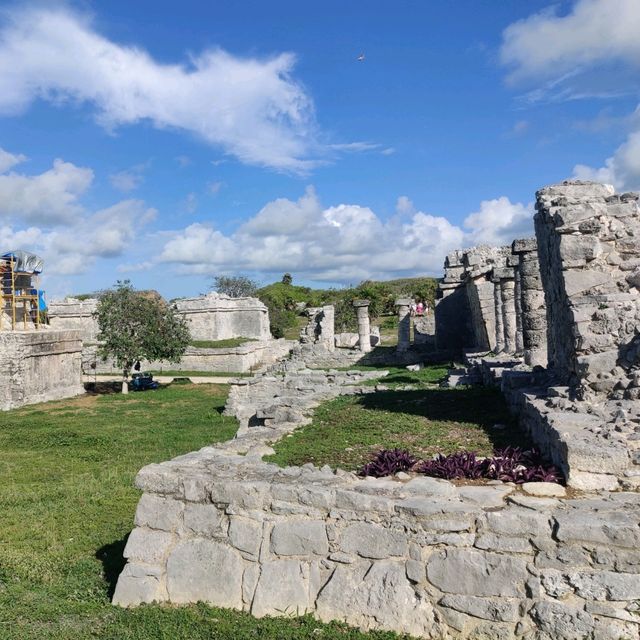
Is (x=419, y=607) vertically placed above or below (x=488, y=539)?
below

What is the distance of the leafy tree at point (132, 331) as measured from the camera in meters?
25.8

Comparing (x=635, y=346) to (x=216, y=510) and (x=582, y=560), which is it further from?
(x=216, y=510)

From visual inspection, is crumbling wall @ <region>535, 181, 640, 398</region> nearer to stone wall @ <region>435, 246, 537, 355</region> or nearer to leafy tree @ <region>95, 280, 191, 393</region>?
stone wall @ <region>435, 246, 537, 355</region>

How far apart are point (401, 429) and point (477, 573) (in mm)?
3463

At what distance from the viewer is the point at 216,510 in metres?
4.71

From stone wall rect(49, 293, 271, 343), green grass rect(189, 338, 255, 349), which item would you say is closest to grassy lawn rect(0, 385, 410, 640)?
green grass rect(189, 338, 255, 349)

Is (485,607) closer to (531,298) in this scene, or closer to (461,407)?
(461,407)

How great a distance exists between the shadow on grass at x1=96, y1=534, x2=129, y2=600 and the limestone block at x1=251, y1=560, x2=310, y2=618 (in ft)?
4.94

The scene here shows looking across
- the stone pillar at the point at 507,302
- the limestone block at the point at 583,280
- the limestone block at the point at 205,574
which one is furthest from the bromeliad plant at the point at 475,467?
the stone pillar at the point at 507,302

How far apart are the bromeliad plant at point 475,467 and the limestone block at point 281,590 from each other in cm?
104

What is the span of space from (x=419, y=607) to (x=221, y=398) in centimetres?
1855

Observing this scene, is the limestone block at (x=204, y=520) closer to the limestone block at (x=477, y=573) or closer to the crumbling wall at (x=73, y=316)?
the limestone block at (x=477, y=573)

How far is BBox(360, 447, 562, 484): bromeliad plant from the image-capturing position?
459 cm

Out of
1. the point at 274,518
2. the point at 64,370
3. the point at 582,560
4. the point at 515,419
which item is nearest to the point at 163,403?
the point at 64,370
